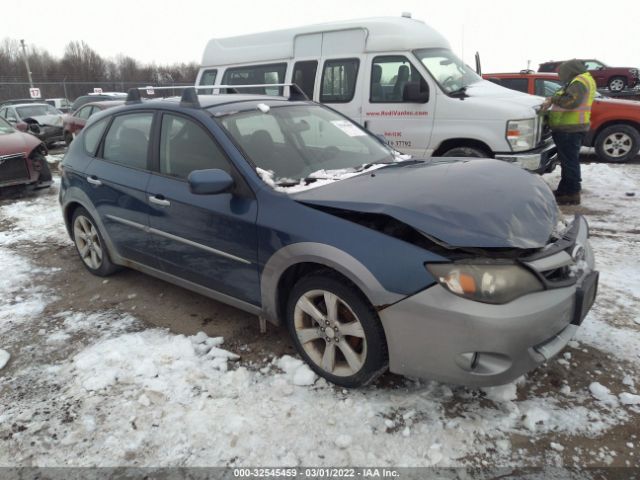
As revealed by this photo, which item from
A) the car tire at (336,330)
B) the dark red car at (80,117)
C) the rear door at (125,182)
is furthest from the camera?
the dark red car at (80,117)

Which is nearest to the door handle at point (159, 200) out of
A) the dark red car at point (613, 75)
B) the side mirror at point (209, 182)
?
the side mirror at point (209, 182)

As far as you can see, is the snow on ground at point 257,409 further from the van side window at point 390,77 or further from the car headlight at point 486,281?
the van side window at point 390,77

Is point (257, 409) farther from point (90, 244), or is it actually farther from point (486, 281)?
point (90, 244)

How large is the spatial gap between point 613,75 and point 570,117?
55.8ft

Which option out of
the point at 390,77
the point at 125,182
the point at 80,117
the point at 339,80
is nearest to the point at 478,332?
the point at 125,182

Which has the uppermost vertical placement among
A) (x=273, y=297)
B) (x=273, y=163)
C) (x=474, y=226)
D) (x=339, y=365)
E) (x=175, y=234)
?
(x=273, y=163)

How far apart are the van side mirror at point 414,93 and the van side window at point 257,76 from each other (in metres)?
1.89

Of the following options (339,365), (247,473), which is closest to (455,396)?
(339,365)

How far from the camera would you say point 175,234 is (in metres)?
3.43

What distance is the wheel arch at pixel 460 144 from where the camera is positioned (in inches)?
238

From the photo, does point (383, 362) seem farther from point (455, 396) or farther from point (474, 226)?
point (474, 226)

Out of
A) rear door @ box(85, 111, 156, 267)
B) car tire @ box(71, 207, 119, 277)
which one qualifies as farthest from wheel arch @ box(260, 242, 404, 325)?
car tire @ box(71, 207, 119, 277)

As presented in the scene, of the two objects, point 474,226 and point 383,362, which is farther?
point 383,362

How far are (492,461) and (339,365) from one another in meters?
0.93
